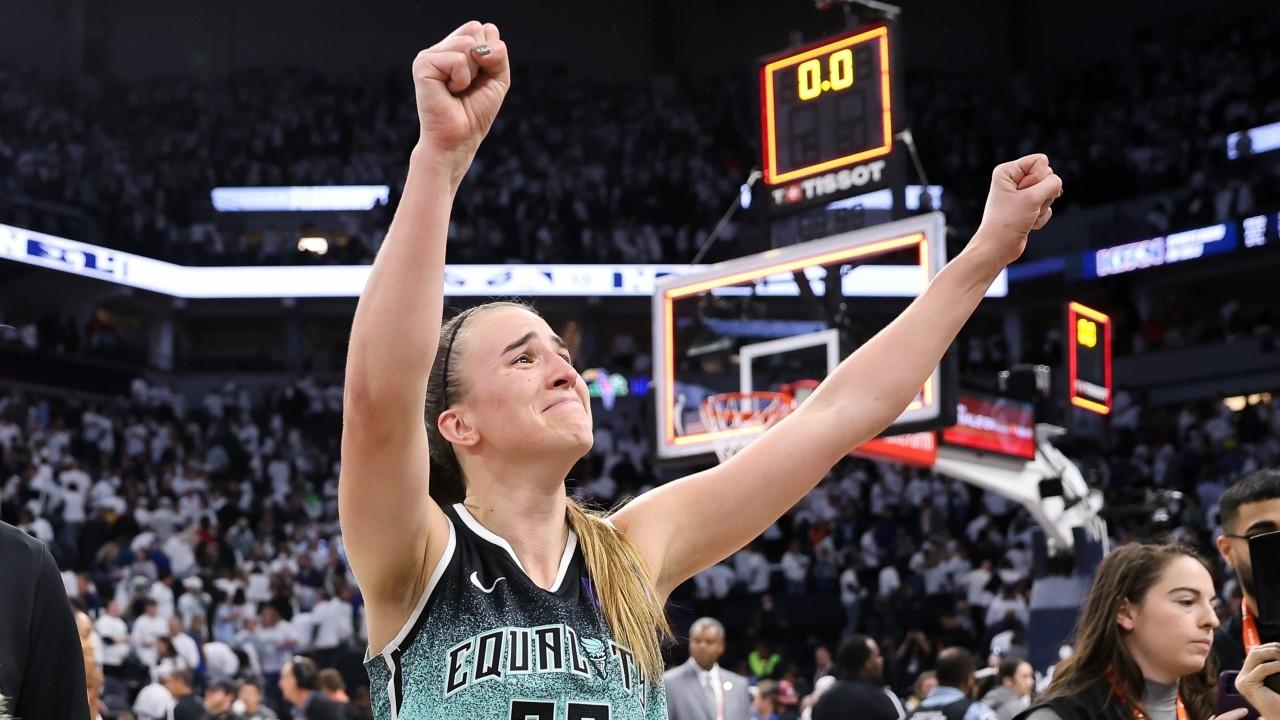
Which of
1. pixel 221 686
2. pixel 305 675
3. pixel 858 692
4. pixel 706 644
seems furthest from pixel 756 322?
pixel 221 686

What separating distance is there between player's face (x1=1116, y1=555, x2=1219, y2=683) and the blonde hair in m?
1.22

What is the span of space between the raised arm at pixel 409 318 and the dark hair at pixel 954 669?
581 cm

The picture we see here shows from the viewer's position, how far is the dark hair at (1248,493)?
3955 millimetres

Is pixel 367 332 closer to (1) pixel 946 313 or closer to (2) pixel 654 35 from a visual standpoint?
(1) pixel 946 313

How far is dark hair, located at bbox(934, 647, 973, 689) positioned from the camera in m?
7.44

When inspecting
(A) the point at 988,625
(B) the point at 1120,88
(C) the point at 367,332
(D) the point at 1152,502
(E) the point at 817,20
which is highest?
(E) the point at 817,20

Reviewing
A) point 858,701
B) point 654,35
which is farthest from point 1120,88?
point 858,701

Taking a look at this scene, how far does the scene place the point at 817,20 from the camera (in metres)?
29.0

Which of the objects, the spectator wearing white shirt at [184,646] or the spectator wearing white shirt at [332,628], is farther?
the spectator wearing white shirt at [332,628]

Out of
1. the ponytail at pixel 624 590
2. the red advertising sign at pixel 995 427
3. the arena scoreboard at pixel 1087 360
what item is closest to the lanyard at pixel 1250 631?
the ponytail at pixel 624 590

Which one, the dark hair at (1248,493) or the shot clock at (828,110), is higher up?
the shot clock at (828,110)

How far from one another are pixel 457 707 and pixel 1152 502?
982 cm

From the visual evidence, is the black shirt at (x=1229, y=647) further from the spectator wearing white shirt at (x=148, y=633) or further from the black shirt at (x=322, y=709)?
the spectator wearing white shirt at (x=148, y=633)

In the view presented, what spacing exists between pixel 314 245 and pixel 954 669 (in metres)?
19.3
